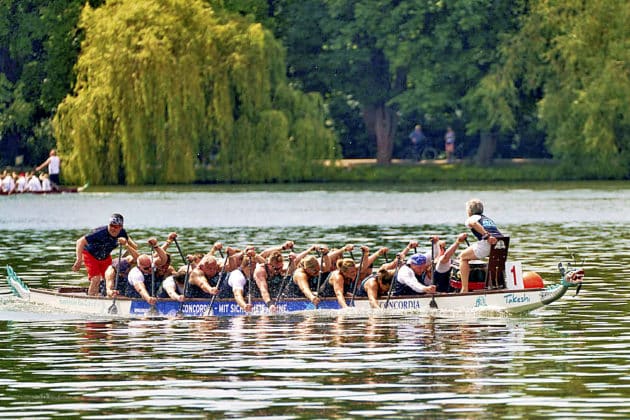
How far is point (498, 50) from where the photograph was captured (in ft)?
321

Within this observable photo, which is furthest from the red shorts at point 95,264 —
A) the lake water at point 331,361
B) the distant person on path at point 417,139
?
the distant person on path at point 417,139

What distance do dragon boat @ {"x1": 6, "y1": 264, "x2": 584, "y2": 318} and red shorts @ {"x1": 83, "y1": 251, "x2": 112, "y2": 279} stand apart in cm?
47

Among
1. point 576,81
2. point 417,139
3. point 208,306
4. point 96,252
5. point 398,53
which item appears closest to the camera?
point 208,306

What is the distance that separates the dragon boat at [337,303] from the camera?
29.7 metres

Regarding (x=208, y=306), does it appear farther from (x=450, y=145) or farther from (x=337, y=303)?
(x=450, y=145)

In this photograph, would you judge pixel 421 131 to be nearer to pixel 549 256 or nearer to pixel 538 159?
pixel 538 159

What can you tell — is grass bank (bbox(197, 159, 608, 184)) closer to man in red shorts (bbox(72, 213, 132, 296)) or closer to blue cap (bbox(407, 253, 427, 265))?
man in red shorts (bbox(72, 213, 132, 296))

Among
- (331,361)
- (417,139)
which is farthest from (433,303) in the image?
(417,139)

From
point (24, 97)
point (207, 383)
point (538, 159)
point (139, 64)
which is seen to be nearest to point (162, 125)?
point (139, 64)

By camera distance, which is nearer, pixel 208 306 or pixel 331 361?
pixel 331 361

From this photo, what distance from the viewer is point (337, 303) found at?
30.5m

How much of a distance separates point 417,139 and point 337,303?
71.0 m

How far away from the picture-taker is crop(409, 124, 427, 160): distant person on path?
10094 cm

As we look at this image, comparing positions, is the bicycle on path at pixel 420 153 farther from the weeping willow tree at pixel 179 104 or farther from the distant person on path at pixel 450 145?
the weeping willow tree at pixel 179 104
